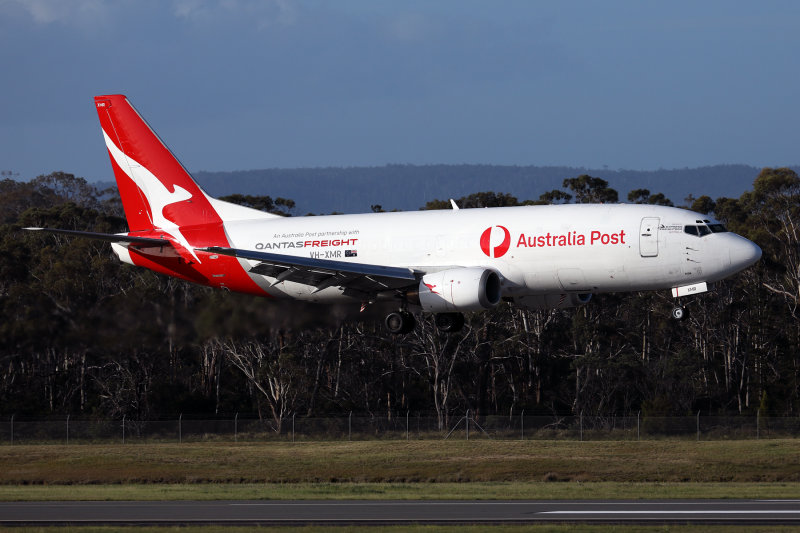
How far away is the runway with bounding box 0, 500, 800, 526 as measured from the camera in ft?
97.9

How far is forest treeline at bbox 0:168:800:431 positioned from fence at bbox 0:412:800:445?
642 cm

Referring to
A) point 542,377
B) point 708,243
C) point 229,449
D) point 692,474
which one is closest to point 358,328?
point 542,377

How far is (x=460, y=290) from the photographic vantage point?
4334 cm

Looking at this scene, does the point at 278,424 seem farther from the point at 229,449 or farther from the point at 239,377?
the point at 239,377

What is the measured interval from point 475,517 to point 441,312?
15465 mm

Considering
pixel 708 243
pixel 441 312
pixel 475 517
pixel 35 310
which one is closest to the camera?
pixel 475 517

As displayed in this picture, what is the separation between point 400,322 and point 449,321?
2563mm

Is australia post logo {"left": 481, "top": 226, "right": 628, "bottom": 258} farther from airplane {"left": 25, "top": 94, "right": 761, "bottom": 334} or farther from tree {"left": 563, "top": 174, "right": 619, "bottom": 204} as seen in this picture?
tree {"left": 563, "top": 174, "right": 619, "bottom": 204}

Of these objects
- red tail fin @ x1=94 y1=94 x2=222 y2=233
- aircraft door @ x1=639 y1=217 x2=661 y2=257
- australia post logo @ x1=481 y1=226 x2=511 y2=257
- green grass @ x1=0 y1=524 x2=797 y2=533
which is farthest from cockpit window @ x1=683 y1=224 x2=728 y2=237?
red tail fin @ x1=94 y1=94 x2=222 y2=233

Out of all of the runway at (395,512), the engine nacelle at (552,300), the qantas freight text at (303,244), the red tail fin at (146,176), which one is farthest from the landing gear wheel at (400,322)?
the runway at (395,512)

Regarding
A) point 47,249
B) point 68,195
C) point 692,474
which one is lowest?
point 692,474

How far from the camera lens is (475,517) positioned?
100ft

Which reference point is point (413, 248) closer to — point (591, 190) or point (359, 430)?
point (359, 430)

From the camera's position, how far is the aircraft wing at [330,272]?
4466 centimetres
